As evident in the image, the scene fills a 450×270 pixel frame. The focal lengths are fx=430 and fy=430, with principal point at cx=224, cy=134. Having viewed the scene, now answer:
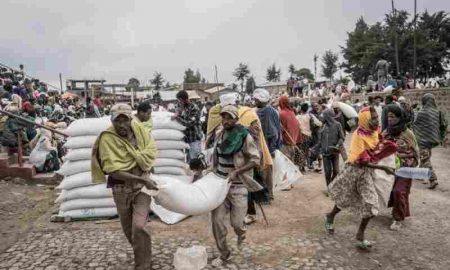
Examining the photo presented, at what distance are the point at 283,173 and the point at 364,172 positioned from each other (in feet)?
4.72

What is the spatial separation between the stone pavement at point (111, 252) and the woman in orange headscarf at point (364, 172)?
0.47 metres

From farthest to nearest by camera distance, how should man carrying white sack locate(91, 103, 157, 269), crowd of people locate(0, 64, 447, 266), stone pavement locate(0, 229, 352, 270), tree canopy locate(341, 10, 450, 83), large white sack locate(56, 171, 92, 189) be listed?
1. tree canopy locate(341, 10, 450, 83)
2. large white sack locate(56, 171, 92, 189)
3. stone pavement locate(0, 229, 352, 270)
4. crowd of people locate(0, 64, 447, 266)
5. man carrying white sack locate(91, 103, 157, 269)

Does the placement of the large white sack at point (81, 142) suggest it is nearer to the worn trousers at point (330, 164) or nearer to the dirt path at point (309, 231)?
the dirt path at point (309, 231)

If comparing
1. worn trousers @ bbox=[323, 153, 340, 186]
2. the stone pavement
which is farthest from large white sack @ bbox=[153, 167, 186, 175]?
worn trousers @ bbox=[323, 153, 340, 186]

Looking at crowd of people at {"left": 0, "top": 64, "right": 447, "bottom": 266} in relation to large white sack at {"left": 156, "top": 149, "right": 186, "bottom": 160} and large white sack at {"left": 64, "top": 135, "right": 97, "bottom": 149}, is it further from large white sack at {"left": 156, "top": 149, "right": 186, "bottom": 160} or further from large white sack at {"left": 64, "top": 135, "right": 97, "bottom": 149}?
large white sack at {"left": 64, "top": 135, "right": 97, "bottom": 149}

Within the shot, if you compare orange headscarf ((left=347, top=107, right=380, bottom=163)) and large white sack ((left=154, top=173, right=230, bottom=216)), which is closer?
large white sack ((left=154, top=173, right=230, bottom=216))

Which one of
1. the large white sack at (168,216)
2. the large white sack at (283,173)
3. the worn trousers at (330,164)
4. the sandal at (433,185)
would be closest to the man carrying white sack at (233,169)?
the large white sack at (168,216)

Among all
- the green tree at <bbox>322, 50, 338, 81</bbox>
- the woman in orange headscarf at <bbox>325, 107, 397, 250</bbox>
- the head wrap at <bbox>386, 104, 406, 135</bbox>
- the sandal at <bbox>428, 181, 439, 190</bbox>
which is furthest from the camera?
the green tree at <bbox>322, 50, 338, 81</bbox>

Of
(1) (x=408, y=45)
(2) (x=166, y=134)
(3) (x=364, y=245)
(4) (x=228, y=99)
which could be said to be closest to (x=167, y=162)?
(2) (x=166, y=134)

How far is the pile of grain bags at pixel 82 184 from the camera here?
556cm

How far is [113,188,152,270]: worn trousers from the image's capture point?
3629 mm

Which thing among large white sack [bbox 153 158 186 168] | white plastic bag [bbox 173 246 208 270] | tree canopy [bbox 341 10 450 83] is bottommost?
white plastic bag [bbox 173 246 208 270]

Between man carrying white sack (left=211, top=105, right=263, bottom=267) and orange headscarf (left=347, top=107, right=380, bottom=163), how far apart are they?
4.12 ft

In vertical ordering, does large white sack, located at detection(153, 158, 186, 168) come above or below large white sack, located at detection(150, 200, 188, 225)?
above
